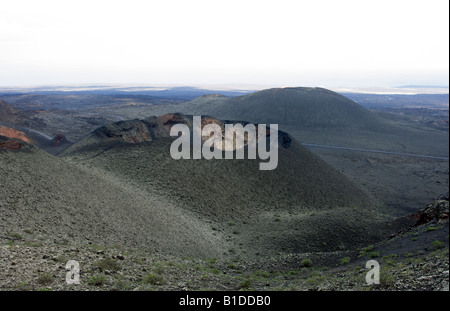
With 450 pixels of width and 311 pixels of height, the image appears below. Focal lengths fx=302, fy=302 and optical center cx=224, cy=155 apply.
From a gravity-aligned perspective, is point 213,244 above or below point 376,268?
below

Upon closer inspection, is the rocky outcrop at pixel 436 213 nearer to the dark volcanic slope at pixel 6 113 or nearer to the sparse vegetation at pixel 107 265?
the sparse vegetation at pixel 107 265

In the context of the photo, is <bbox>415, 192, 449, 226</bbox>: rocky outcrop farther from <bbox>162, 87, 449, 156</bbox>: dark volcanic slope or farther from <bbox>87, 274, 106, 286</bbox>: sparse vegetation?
<bbox>162, 87, 449, 156</bbox>: dark volcanic slope

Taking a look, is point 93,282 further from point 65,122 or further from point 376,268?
point 65,122

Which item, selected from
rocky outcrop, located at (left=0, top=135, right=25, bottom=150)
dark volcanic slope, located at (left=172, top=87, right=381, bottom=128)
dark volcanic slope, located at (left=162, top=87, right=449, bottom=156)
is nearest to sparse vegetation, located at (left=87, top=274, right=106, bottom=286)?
rocky outcrop, located at (left=0, top=135, right=25, bottom=150)

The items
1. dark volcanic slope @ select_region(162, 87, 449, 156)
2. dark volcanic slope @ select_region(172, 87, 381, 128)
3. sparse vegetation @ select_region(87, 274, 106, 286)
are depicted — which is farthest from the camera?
dark volcanic slope @ select_region(172, 87, 381, 128)

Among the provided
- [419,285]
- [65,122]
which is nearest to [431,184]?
[419,285]

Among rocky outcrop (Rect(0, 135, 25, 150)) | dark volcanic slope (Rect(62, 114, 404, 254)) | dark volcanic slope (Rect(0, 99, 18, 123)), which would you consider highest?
dark volcanic slope (Rect(0, 99, 18, 123))

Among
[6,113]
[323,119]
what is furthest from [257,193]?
[6,113]

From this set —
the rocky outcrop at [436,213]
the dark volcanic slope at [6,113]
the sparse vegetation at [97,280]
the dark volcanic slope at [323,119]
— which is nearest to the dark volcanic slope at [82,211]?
the sparse vegetation at [97,280]
